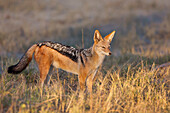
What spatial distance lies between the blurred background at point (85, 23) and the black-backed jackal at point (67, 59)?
87.8 inches

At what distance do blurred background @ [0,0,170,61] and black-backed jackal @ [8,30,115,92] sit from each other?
223 cm

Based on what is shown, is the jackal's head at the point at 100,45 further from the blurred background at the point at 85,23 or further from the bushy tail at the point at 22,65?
the blurred background at the point at 85,23

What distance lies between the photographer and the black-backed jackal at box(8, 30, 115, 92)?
16.8 ft

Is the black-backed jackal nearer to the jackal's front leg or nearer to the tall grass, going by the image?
the jackal's front leg

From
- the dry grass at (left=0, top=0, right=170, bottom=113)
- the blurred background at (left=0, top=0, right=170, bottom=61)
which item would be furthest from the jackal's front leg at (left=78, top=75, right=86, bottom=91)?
the blurred background at (left=0, top=0, right=170, bottom=61)

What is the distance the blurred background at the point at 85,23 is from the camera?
10.8 m

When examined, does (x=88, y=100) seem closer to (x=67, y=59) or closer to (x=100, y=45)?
(x=67, y=59)

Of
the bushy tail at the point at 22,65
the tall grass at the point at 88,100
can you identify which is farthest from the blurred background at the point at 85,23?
the tall grass at the point at 88,100

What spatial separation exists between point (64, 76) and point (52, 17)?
946 centimetres

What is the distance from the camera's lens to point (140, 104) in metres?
4.40

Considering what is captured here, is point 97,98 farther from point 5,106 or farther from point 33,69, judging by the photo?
point 33,69

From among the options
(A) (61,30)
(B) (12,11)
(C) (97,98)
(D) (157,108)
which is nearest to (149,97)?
(D) (157,108)

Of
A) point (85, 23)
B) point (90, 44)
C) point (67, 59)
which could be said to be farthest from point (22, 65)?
point (85, 23)

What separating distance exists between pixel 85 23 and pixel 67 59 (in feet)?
27.3
